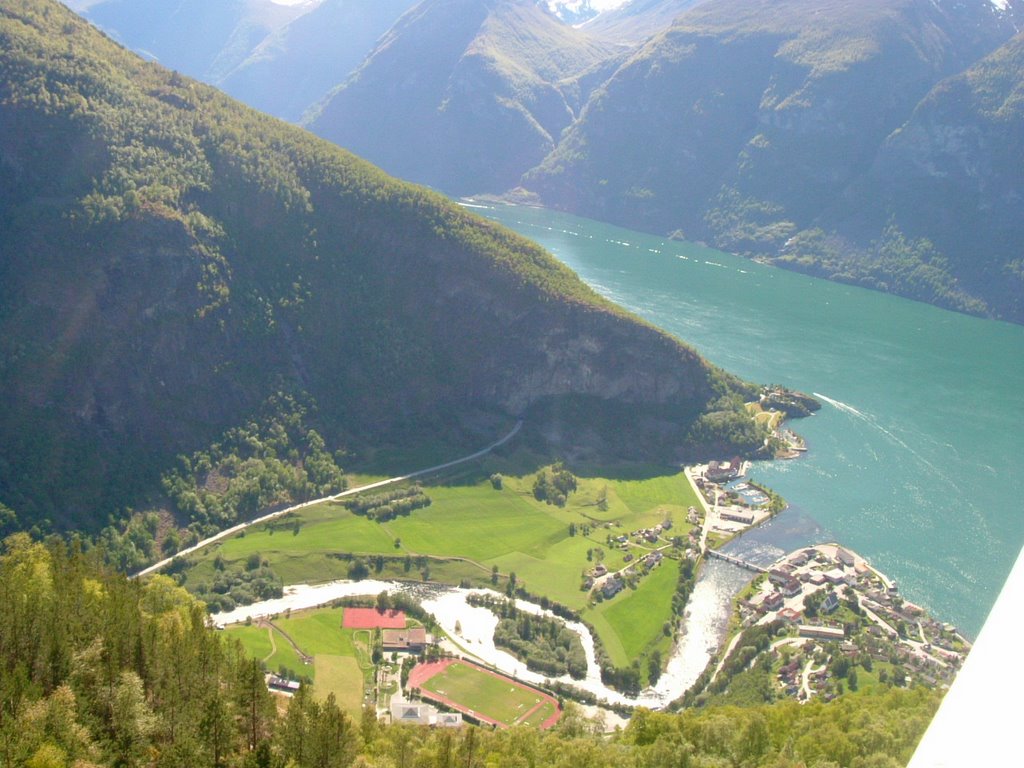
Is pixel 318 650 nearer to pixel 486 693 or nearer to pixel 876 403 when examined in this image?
pixel 486 693

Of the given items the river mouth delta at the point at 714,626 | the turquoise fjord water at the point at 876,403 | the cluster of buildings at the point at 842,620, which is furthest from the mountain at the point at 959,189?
the river mouth delta at the point at 714,626

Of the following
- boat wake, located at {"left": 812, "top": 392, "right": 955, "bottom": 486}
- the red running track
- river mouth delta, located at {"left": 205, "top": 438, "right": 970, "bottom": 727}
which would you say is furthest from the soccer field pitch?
boat wake, located at {"left": 812, "top": 392, "right": 955, "bottom": 486}

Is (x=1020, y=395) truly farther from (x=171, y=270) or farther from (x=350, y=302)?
(x=171, y=270)

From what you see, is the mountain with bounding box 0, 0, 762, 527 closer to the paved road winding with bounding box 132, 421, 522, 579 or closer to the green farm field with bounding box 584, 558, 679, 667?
the paved road winding with bounding box 132, 421, 522, 579

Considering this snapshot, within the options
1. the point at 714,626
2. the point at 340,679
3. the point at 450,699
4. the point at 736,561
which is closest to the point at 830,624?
the point at 714,626

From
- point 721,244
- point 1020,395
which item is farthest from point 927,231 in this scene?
point 1020,395

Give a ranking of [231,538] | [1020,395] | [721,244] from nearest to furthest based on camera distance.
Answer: [231,538], [1020,395], [721,244]

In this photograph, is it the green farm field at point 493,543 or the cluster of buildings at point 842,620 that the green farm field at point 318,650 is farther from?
the cluster of buildings at point 842,620
